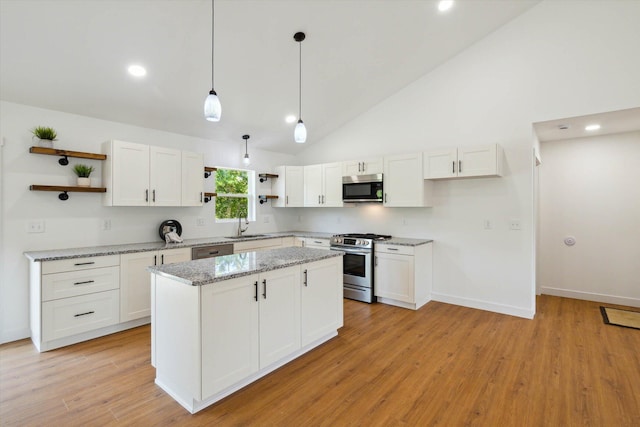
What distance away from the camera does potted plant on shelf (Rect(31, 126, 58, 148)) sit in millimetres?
3189

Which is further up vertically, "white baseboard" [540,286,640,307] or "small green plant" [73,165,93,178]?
"small green plant" [73,165,93,178]

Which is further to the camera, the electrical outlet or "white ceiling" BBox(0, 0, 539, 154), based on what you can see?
the electrical outlet

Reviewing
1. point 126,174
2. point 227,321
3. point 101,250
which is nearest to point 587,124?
point 227,321

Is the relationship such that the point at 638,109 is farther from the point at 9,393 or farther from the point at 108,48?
the point at 9,393

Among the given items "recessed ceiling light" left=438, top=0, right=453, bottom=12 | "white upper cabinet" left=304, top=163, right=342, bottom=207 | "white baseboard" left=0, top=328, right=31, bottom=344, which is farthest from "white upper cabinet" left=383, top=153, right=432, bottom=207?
"white baseboard" left=0, top=328, right=31, bottom=344

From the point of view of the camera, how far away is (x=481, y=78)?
403cm

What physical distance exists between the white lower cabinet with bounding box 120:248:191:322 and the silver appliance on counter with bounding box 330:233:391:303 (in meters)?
2.44

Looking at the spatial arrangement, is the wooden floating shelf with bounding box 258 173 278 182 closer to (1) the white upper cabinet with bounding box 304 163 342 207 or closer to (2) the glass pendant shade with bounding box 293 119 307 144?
(1) the white upper cabinet with bounding box 304 163 342 207

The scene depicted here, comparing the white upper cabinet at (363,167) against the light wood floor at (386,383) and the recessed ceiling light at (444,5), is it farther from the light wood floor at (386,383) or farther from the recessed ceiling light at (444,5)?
the light wood floor at (386,383)

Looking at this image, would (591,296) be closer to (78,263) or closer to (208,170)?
(208,170)

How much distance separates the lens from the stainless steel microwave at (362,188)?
4.61 metres

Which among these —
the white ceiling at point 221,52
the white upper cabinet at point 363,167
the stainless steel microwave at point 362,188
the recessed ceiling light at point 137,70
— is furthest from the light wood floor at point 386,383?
the recessed ceiling light at point 137,70

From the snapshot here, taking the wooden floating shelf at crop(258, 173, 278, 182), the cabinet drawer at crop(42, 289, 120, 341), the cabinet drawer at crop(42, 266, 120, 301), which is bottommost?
the cabinet drawer at crop(42, 289, 120, 341)

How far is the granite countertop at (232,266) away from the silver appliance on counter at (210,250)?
1.33 meters
